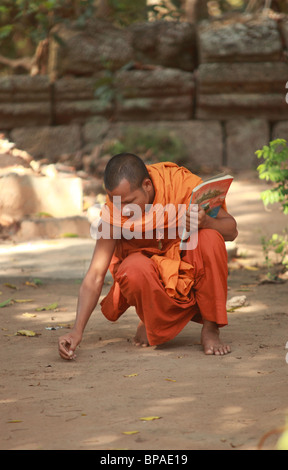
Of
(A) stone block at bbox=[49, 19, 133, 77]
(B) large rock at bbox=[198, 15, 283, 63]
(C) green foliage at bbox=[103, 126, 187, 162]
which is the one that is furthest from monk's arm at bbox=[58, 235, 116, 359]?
(A) stone block at bbox=[49, 19, 133, 77]

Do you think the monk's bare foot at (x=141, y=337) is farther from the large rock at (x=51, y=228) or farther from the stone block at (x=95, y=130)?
the stone block at (x=95, y=130)

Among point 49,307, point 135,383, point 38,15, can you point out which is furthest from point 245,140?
point 135,383

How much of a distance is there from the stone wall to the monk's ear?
5.94 m

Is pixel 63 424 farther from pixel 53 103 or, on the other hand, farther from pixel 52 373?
pixel 53 103

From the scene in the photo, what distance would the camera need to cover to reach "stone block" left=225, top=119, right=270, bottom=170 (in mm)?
8969

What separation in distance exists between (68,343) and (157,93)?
6.59 meters

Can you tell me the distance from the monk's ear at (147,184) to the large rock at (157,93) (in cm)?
608

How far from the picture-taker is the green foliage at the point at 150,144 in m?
8.59

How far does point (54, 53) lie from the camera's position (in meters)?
9.21

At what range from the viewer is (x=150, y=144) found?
866 cm

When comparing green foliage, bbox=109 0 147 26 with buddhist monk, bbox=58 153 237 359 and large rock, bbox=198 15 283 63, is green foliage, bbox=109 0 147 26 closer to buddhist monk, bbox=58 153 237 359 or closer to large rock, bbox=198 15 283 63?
large rock, bbox=198 15 283 63

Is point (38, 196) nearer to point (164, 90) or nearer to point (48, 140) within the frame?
point (48, 140)

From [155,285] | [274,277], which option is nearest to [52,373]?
[155,285]

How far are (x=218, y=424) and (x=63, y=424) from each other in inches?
20.7
